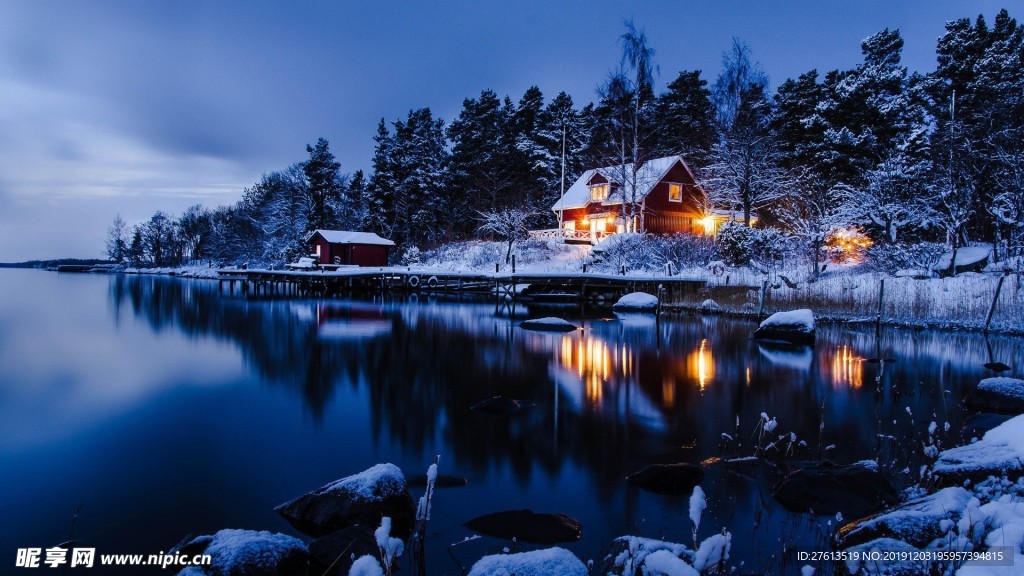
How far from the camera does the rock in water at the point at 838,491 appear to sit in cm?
669

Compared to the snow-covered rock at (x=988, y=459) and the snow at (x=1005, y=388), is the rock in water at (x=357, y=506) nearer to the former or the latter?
the snow-covered rock at (x=988, y=459)

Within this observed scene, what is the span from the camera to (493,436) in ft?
32.8

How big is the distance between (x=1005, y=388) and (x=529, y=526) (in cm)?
1072

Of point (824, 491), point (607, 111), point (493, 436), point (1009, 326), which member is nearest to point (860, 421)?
point (824, 491)

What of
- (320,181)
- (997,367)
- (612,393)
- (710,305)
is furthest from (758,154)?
(320,181)

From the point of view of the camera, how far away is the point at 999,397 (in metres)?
11.3

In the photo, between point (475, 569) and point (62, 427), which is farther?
point (62, 427)

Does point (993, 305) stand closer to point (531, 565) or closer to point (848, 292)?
point (848, 292)

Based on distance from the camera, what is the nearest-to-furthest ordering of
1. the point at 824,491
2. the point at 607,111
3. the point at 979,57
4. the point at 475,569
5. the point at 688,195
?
the point at 475,569 < the point at 824,491 < the point at 979,57 < the point at 688,195 < the point at 607,111

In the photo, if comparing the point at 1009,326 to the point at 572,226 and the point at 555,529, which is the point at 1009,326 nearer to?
the point at 555,529

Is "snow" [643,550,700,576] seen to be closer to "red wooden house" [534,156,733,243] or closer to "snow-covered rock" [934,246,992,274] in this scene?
"snow-covered rock" [934,246,992,274]

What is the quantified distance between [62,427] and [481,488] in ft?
29.8

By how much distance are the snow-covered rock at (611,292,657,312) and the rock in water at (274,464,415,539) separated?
2817 cm

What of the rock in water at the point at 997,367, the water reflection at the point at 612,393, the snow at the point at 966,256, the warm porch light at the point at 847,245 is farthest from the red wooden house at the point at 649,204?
the rock in water at the point at 997,367
